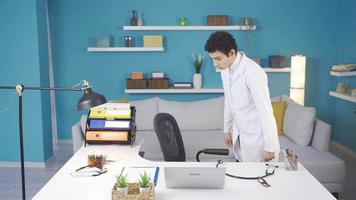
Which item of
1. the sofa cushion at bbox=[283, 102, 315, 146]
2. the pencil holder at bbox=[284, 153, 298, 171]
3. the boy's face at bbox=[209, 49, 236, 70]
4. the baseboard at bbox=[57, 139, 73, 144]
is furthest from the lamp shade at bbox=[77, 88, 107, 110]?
the baseboard at bbox=[57, 139, 73, 144]

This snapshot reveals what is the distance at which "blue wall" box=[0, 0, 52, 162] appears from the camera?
16.0 feet

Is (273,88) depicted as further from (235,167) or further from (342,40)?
(235,167)

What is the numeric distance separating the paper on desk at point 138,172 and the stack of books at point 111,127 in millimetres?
554

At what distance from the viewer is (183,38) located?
589cm

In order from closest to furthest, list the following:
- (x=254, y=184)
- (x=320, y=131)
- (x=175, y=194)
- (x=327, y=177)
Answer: (x=175, y=194) < (x=254, y=184) < (x=327, y=177) < (x=320, y=131)

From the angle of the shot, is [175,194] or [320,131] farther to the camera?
[320,131]

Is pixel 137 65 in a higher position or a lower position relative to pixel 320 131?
higher

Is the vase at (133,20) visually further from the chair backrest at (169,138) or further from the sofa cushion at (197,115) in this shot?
the chair backrest at (169,138)

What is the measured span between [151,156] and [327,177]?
1802mm

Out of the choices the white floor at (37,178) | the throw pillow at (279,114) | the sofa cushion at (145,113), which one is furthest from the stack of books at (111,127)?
the throw pillow at (279,114)

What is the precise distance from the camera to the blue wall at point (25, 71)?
4.87m

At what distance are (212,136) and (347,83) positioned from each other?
6.56 feet

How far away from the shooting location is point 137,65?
5945 millimetres

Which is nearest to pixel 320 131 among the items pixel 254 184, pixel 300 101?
pixel 300 101
